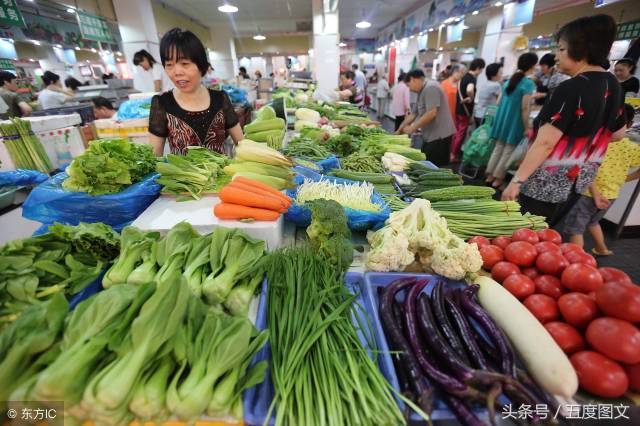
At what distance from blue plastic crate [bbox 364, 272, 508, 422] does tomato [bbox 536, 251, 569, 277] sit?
1.38 feet

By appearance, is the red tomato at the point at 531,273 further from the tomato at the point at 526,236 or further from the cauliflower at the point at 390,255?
the cauliflower at the point at 390,255

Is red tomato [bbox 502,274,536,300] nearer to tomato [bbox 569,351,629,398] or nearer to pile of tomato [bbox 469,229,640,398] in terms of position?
pile of tomato [bbox 469,229,640,398]

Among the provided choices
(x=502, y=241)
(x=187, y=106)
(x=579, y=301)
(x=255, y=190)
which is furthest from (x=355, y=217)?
(x=187, y=106)

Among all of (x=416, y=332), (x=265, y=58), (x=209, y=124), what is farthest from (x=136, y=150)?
(x=265, y=58)

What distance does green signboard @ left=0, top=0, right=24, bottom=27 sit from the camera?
546 cm

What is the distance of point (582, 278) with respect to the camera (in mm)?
1299

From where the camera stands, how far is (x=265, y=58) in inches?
915

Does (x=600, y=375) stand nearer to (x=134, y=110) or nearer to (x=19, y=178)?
(x=19, y=178)

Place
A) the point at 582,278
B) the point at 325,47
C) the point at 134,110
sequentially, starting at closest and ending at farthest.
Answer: the point at 582,278 < the point at 134,110 < the point at 325,47

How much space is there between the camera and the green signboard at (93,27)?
7206 millimetres

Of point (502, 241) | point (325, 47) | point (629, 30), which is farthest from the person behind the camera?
point (629, 30)

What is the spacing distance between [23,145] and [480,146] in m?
7.37

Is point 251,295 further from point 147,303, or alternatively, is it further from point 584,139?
point 584,139

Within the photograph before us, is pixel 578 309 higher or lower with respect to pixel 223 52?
lower
